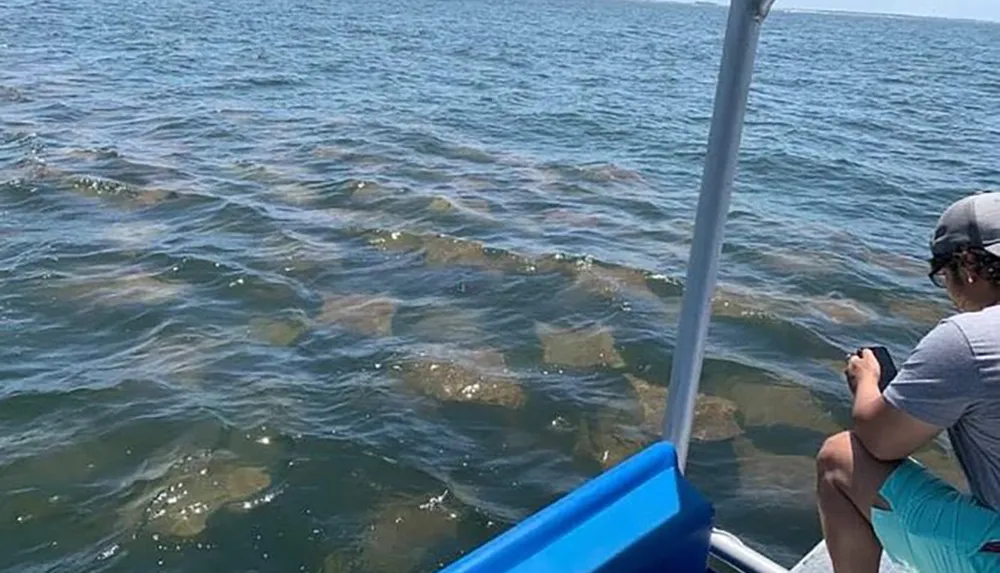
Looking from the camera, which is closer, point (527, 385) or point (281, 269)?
point (527, 385)

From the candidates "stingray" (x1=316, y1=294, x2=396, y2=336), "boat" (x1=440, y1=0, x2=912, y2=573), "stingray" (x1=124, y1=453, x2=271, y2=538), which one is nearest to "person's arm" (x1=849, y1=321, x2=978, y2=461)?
"boat" (x1=440, y1=0, x2=912, y2=573)

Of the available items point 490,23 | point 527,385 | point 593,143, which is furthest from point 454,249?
point 490,23

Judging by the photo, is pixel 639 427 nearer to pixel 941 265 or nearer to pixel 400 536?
pixel 400 536

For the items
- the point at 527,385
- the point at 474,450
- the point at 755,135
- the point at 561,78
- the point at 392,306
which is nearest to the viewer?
the point at 474,450

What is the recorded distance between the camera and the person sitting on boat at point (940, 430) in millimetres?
2963

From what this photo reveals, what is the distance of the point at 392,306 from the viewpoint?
30.5 ft

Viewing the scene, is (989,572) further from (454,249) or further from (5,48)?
(5,48)

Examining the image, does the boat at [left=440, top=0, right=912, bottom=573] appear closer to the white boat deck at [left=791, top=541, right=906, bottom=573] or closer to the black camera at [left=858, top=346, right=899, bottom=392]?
the white boat deck at [left=791, top=541, right=906, bottom=573]

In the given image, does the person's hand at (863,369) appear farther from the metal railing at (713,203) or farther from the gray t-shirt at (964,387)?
the metal railing at (713,203)

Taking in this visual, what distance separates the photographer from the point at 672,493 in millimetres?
3303

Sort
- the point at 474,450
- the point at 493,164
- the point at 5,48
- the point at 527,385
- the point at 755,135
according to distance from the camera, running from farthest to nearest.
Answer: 1. the point at 5,48
2. the point at 755,135
3. the point at 493,164
4. the point at 527,385
5. the point at 474,450

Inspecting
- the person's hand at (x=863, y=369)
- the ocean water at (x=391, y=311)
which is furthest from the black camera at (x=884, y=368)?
the ocean water at (x=391, y=311)

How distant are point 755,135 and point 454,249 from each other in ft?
38.0

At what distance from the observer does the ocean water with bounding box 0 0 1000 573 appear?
6.23 m
